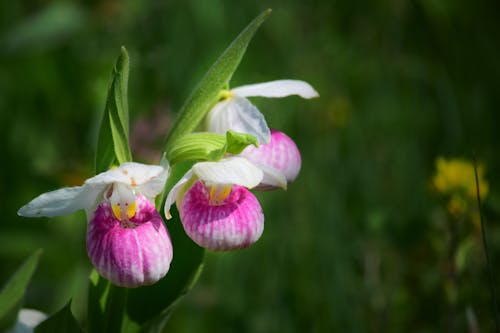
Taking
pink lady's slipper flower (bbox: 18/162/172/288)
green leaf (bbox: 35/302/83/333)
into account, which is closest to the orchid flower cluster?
pink lady's slipper flower (bbox: 18/162/172/288)

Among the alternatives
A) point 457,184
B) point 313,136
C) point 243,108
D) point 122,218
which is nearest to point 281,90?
point 243,108

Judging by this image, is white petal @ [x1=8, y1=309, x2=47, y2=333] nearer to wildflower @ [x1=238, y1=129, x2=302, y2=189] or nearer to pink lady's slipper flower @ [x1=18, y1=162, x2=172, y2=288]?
pink lady's slipper flower @ [x1=18, y1=162, x2=172, y2=288]

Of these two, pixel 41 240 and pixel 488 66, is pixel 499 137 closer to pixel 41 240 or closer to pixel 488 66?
pixel 488 66

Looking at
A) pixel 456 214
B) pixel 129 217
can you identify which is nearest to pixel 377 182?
pixel 456 214

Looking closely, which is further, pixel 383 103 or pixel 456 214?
pixel 383 103

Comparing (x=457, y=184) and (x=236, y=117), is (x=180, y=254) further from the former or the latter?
(x=457, y=184)

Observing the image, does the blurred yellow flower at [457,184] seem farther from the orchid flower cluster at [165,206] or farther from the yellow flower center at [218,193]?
the yellow flower center at [218,193]
